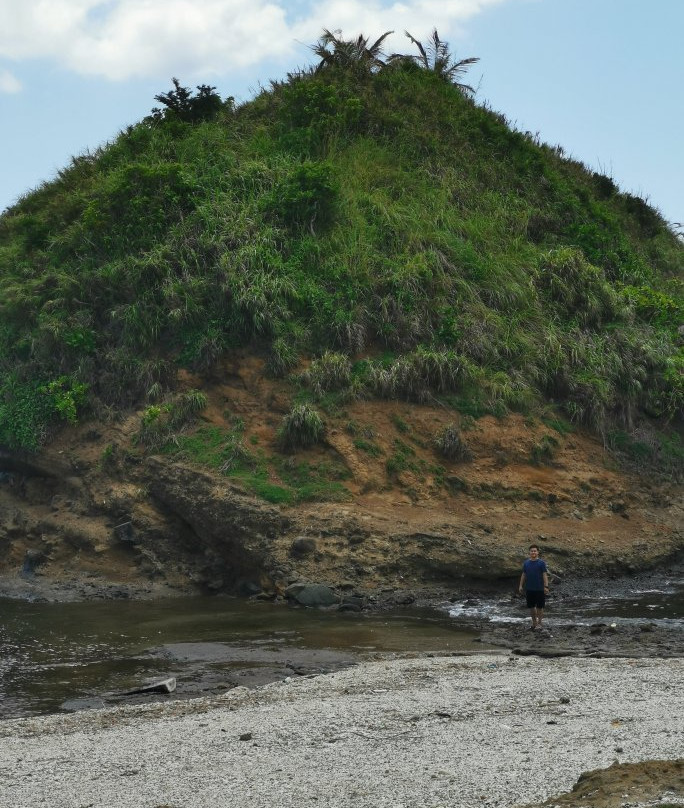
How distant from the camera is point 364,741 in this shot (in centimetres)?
827

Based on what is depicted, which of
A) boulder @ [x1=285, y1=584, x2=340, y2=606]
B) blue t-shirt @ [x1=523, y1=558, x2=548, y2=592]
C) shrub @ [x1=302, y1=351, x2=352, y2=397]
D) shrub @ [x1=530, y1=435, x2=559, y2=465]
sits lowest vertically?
boulder @ [x1=285, y1=584, x2=340, y2=606]

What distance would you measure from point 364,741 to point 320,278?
50.2ft

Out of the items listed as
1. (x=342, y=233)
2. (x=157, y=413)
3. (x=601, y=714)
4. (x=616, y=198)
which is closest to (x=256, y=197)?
(x=342, y=233)

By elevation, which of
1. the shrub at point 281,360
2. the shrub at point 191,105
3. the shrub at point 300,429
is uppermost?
the shrub at point 191,105

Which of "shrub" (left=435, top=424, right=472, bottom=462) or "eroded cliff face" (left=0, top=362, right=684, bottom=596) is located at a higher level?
"shrub" (left=435, top=424, right=472, bottom=462)

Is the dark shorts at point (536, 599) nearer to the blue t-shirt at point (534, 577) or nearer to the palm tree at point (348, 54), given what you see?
the blue t-shirt at point (534, 577)

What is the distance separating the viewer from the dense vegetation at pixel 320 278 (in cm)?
2120

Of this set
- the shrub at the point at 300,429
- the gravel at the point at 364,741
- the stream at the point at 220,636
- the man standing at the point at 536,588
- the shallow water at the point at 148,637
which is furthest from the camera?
the shrub at the point at 300,429

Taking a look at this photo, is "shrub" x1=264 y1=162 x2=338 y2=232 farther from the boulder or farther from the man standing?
the man standing

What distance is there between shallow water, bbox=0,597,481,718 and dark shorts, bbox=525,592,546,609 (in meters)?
0.95

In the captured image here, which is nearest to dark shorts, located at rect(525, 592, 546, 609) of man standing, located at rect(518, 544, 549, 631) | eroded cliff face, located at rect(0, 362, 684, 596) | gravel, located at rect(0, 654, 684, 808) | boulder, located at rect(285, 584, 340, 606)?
man standing, located at rect(518, 544, 549, 631)

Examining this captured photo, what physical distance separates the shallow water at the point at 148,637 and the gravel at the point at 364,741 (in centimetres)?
151

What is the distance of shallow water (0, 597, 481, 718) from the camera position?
11578 mm

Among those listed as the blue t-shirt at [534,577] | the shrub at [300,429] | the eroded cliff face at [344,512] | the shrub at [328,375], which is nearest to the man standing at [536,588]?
the blue t-shirt at [534,577]
